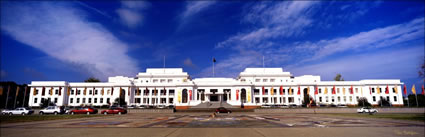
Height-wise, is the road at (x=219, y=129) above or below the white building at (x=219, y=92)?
below

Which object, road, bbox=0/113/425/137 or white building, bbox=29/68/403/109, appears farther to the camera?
white building, bbox=29/68/403/109

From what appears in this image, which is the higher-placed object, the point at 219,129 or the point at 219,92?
the point at 219,92

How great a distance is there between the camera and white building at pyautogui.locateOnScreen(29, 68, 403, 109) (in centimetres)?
7306

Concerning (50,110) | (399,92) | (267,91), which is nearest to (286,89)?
(267,91)

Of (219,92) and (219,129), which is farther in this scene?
(219,92)

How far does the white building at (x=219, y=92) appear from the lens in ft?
240

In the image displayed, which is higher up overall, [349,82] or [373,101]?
[349,82]

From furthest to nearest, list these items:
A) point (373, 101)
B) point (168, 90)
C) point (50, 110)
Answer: point (168, 90), point (373, 101), point (50, 110)

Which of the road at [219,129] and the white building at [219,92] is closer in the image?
the road at [219,129]

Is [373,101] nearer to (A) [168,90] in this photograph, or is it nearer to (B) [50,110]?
(A) [168,90]

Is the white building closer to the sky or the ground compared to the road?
closer to the sky

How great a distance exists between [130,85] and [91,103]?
47.3 ft

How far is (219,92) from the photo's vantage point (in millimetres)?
74562

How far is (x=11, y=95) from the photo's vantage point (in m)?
77.9
